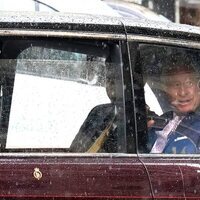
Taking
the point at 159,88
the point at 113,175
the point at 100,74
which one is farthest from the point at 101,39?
the point at 113,175

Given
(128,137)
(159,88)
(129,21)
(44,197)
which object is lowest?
(44,197)

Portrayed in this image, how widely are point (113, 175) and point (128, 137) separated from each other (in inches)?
8.7

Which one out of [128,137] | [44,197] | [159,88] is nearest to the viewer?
[44,197]

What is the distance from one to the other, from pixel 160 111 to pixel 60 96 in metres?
0.56

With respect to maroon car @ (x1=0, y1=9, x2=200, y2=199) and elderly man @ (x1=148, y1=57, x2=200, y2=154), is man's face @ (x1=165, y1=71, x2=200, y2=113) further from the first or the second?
maroon car @ (x1=0, y1=9, x2=200, y2=199)

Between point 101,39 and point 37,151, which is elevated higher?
point 101,39

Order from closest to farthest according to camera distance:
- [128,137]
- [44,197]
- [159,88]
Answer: [44,197], [128,137], [159,88]

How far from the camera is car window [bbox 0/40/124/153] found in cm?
368

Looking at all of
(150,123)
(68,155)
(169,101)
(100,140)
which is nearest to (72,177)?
(68,155)

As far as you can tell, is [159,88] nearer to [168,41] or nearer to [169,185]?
[168,41]

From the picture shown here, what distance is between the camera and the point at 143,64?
386cm

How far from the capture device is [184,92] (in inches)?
161

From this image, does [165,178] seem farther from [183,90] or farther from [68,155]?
[183,90]

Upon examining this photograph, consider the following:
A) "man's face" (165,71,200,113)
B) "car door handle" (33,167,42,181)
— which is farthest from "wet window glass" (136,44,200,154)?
"car door handle" (33,167,42,181)
